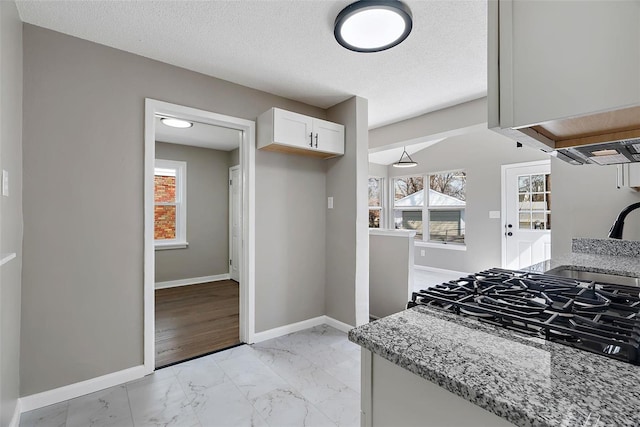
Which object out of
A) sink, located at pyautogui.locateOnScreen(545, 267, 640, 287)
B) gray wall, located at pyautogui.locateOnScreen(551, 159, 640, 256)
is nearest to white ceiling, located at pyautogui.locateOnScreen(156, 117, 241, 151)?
gray wall, located at pyautogui.locateOnScreen(551, 159, 640, 256)

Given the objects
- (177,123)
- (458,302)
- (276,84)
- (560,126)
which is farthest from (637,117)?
(177,123)

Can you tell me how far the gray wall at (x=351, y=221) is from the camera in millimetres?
3154

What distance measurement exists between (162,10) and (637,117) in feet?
7.17

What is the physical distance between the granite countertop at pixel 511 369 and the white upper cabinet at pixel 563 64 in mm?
534

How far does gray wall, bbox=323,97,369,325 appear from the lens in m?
3.15

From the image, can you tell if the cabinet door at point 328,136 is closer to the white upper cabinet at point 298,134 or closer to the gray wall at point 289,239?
the white upper cabinet at point 298,134

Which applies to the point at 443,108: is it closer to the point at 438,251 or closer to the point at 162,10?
the point at 162,10

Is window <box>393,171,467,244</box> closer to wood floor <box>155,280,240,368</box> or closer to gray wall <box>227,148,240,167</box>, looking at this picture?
gray wall <box>227,148,240,167</box>

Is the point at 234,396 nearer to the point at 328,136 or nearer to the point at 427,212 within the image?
the point at 328,136

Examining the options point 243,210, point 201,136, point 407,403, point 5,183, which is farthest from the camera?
point 201,136

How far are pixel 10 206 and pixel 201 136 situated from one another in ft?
10.6

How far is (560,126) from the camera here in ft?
2.84

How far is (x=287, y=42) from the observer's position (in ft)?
7.01

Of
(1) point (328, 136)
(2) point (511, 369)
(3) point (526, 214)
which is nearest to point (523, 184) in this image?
(3) point (526, 214)
